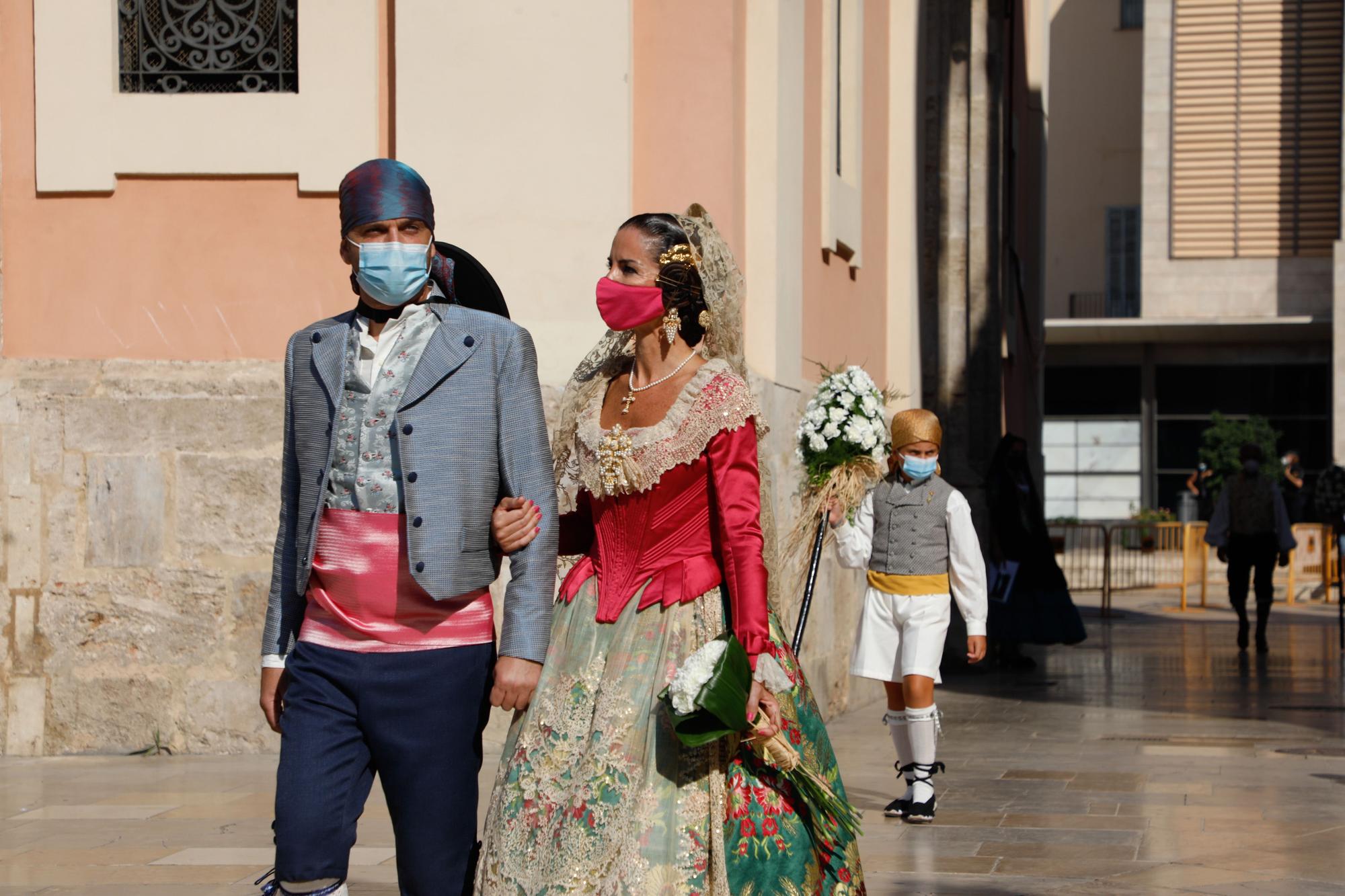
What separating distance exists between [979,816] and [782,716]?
3655mm

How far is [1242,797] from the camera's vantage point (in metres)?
8.39

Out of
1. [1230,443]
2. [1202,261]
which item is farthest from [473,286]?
[1202,261]

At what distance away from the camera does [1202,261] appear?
4403 cm

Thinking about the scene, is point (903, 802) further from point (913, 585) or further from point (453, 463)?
point (453, 463)

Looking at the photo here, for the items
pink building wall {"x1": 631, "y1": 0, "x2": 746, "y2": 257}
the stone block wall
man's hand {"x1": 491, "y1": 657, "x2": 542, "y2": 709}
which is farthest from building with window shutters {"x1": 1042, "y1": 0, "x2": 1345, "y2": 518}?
man's hand {"x1": 491, "y1": 657, "x2": 542, "y2": 709}

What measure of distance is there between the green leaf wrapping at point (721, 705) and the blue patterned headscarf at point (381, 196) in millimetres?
1184

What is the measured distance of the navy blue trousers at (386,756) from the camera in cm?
382

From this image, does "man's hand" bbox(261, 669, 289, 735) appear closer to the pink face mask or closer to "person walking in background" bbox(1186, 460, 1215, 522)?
the pink face mask

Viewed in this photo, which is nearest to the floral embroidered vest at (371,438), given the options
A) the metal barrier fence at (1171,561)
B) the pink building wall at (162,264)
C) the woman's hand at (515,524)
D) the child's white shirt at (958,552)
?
the woman's hand at (515,524)

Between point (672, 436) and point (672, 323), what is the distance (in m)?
0.31

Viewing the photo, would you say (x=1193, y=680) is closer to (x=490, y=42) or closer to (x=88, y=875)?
(x=490, y=42)

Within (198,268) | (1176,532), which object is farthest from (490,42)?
(1176,532)

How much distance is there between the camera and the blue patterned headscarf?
406cm

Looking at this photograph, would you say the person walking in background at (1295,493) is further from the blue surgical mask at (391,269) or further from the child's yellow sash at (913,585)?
the blue surgical mask at (391,269)
